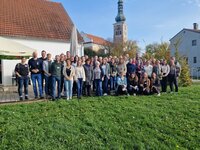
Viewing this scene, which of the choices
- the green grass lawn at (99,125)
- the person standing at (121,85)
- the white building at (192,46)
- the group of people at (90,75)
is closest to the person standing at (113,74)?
the group of people at (90,75)

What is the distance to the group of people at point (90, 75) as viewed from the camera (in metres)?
10.4

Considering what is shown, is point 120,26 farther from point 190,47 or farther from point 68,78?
point 68,78

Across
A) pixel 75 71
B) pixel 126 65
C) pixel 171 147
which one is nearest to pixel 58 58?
pixel 75 71

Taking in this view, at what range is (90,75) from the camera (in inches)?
452

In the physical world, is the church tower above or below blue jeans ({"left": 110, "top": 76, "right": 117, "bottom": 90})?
above

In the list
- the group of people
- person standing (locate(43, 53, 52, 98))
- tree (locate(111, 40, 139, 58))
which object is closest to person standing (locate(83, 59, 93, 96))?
the group of people

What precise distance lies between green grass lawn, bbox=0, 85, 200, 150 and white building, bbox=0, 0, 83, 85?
1197 cm

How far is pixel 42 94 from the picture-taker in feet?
34.5

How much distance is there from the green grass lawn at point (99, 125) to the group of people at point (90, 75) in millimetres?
1246

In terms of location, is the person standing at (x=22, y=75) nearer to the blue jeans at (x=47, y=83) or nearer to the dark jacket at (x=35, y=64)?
the dark jacket at (x=35, y=64)

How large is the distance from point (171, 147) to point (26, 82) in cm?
592

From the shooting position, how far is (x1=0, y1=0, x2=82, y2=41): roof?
20859 millimetres

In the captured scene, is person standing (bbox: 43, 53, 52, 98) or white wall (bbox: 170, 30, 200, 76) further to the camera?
white wall (bbox: 170, 30, 200, 76)

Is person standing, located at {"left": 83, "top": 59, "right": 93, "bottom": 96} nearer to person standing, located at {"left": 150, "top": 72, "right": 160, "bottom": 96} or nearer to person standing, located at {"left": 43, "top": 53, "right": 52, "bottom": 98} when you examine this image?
person standing, located at {"left": 43, "top": 53, "right": 52, "bottom": 98}
